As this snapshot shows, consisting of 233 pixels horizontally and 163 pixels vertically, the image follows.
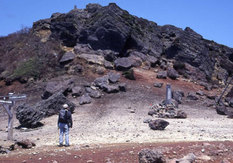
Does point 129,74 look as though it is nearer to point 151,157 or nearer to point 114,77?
point 114,77

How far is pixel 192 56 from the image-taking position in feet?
112

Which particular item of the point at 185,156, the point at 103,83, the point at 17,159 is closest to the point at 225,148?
the point at 185,156

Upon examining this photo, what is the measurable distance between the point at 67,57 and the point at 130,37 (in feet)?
23.1

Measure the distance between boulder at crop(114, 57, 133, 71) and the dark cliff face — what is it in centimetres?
140

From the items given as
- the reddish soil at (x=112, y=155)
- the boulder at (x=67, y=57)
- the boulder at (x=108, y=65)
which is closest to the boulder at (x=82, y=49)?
the boulder at (x=67, y=57)

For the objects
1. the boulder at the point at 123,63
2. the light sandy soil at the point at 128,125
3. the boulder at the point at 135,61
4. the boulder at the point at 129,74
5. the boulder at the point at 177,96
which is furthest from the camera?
the boulder at the point at 135,61

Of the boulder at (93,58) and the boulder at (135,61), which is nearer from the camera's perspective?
the boulder at (93,58)

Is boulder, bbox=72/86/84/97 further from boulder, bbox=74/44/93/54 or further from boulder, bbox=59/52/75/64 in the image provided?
boulder, bbox=74/44/93/54

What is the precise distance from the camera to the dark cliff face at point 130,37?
30797mm

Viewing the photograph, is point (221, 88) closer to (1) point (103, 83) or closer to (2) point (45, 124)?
(1) point (103, 83)

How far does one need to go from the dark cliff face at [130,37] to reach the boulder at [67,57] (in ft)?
8.09

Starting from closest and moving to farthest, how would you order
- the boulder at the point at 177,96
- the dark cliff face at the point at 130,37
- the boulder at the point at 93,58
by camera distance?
the boulder at the point at 177,96, the boulder at the point at 93,58, the dark cliff face at the point at 130,37

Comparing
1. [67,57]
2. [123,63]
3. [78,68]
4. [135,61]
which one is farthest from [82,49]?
[135,61]

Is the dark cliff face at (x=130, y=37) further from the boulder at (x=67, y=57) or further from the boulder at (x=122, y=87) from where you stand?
the boulder at (x=122, y=87)
